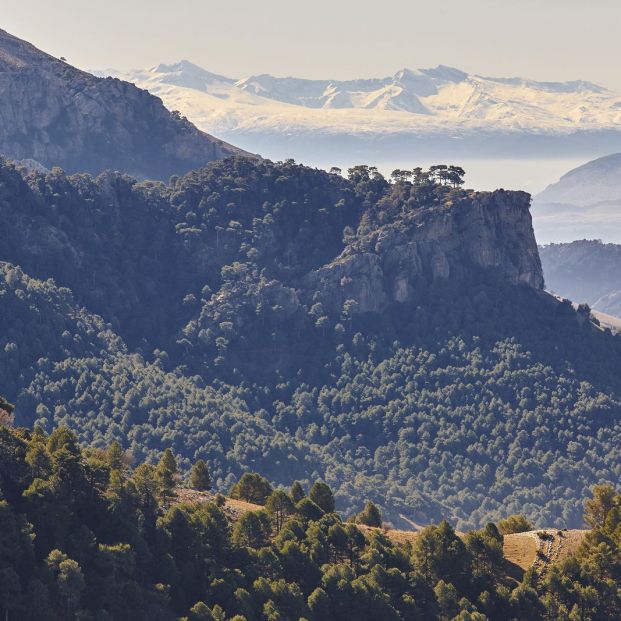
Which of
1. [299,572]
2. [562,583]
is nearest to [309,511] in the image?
[299,572]

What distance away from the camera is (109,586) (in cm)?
12194

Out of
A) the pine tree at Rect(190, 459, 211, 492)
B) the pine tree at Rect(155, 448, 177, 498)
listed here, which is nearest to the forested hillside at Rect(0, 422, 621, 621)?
the pine tree at Rect(155, 448, 177, 498)

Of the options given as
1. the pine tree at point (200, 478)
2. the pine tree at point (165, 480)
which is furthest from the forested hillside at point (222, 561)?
the pine tree at point (200, 478)

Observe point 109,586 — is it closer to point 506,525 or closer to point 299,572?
point 299,572

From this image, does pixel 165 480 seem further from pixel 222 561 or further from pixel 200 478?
pixel 222 561

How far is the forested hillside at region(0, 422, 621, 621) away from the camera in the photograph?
4793 inches

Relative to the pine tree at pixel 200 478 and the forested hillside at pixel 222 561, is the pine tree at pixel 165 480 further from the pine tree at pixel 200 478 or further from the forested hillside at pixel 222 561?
the pine tree at pixel 200 478

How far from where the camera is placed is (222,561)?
134m

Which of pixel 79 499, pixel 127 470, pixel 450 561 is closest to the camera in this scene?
pixel 79 499

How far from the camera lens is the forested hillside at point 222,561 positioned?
121750mm

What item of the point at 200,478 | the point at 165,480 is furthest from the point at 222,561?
the point at 200,478

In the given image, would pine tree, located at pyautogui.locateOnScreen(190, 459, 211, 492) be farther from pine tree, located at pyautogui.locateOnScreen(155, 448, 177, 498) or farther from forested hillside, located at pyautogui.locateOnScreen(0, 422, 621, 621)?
forested hillside, located at pyautogui.locateOnScreen(0, 422, 621, 621)

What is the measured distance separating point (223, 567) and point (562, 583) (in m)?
32.2

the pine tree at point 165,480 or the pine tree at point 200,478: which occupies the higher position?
the pine tree at point 165,480
